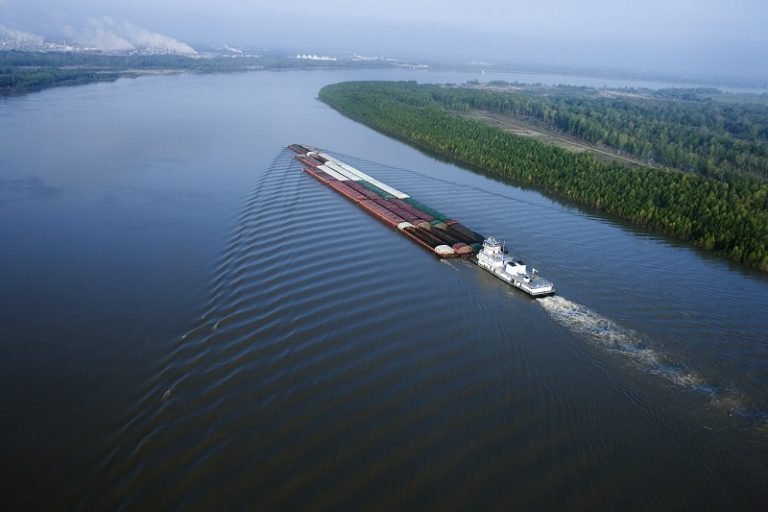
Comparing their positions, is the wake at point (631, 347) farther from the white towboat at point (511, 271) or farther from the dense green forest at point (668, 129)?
the dense green forest at point (668, 129)

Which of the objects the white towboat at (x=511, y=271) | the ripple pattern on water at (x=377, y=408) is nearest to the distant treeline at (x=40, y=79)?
the ripple pattern on water at (x=377, y=408)

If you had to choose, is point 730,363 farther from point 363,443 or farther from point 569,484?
point 363,443

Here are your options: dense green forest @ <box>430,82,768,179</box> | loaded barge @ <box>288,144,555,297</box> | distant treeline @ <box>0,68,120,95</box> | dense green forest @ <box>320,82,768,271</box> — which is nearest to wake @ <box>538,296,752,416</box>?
loaded barge @ <box>288,144,555,297</box>

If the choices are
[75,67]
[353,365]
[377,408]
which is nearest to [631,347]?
[377,408]

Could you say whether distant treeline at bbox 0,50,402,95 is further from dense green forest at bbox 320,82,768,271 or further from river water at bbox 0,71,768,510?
river water at bbox 0,71,768,510

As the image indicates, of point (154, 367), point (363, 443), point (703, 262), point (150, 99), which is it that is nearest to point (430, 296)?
point (363, 443)

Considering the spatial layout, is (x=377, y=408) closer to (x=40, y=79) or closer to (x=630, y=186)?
(x=630, y=186)
